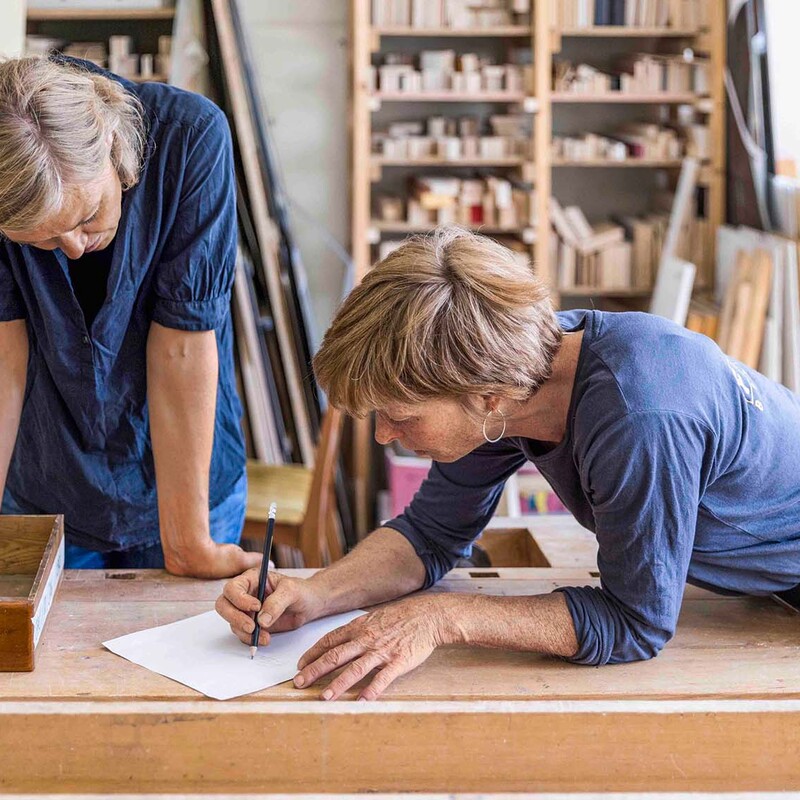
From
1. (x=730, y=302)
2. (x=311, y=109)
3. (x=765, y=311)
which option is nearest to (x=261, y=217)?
(x=311, y=109)

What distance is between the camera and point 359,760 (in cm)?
136

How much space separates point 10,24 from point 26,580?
1733 mm

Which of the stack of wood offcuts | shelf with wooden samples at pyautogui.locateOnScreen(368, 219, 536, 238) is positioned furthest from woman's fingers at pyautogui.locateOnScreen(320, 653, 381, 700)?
shelf with wooden samples at pyautogui.locateOnScreen(368, 219, 536, 238)

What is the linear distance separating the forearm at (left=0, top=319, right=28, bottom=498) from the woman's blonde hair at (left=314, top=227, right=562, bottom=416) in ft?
2.23

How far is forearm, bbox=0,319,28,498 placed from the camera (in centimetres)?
187

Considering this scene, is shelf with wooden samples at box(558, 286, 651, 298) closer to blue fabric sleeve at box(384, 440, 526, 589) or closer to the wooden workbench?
blue fabric sleeve at box(384, 440, 526, 589)

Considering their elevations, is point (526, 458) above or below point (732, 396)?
below

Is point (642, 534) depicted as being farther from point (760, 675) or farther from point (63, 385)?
point (63, 385)

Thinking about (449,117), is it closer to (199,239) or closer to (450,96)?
(450,96)

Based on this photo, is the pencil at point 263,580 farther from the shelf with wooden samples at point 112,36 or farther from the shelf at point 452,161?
the shelf with wooden samples at point 112,36

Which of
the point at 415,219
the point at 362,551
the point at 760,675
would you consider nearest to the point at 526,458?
the point at 362,551

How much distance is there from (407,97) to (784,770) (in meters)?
3.22

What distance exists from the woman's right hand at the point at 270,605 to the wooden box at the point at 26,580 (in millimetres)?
268

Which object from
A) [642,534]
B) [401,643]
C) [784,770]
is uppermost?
[642,534]
